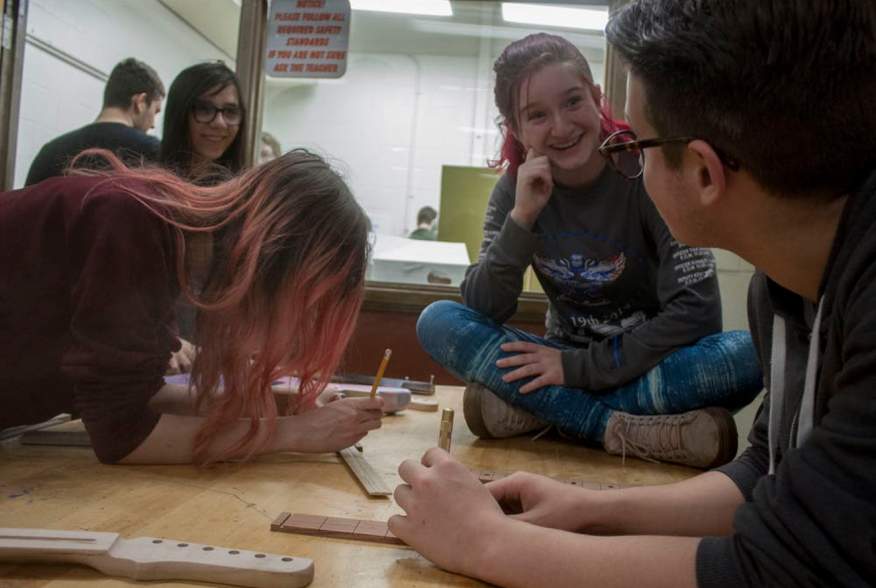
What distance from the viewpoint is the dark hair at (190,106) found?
2.00 meters

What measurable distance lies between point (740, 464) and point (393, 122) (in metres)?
2.39

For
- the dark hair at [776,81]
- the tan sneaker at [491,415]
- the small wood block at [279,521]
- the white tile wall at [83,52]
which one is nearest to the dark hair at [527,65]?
the tan sneaker at [491,415]

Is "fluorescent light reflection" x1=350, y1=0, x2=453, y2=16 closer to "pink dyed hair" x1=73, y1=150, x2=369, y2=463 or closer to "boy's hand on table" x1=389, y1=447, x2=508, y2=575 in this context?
"pink dyed hair" x1=73, y1=150, x2=369, y2=463

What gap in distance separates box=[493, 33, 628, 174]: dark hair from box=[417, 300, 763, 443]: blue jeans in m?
0.47

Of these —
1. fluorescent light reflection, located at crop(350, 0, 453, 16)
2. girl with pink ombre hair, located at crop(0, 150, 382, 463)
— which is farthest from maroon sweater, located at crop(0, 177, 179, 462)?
fluorescent light reflection, located at crop(350, 0, 453, 16)

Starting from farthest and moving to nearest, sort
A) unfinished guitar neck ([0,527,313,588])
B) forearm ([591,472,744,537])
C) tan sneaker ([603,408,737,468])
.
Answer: tan sneaker ([603,408,737,468]) → forearm ([591,472,744,537]) → unfinished guitar neck ([0,527,313,588])

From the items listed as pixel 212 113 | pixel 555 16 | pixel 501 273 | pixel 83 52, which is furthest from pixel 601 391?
pixel 83 52

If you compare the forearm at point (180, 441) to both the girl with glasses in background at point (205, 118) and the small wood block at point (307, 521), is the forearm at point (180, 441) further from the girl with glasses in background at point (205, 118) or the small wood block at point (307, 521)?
the girl with glasses in background at point (205, 118)

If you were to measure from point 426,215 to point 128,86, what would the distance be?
3.75 ft

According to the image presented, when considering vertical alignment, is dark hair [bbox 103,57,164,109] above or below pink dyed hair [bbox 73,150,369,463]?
above

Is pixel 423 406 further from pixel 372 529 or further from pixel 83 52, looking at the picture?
pixel 83 52

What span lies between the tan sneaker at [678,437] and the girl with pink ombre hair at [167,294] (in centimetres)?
69

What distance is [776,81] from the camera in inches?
23.9

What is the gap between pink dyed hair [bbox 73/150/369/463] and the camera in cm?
107
